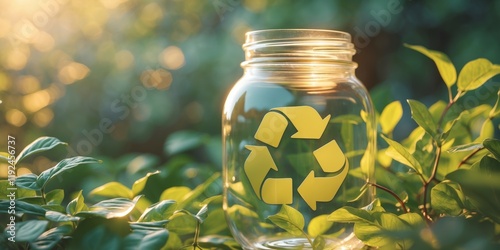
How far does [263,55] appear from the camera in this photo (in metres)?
0.82

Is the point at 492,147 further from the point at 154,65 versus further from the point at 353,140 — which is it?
the point at 154,65

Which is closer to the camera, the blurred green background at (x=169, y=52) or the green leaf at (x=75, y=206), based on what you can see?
the green leaf at (x=75, y=206)

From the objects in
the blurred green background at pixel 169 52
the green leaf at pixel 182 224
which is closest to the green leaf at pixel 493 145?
the green leaf at pixel 182 224

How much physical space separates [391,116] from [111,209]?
517 millimetres

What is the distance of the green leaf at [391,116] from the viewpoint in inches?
37.0

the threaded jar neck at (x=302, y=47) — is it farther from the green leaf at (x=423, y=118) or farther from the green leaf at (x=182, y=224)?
the green leaf at (x=182, y=224)

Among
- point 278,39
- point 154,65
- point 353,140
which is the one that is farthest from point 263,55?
point 154,65

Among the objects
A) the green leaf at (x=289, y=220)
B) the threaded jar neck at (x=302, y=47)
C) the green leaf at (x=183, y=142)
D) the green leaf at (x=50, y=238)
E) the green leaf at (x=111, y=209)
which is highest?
the threaded jar neck at (x=302, y=47)

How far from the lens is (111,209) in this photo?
0.58m

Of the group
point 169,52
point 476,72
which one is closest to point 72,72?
point 169,52

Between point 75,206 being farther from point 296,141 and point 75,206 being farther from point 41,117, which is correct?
point 41,117

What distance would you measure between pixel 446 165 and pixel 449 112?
14 centimetres

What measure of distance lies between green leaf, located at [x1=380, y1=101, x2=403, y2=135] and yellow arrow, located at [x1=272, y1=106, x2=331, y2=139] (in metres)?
0.20

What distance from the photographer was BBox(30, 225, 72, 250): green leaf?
0.53 metres
